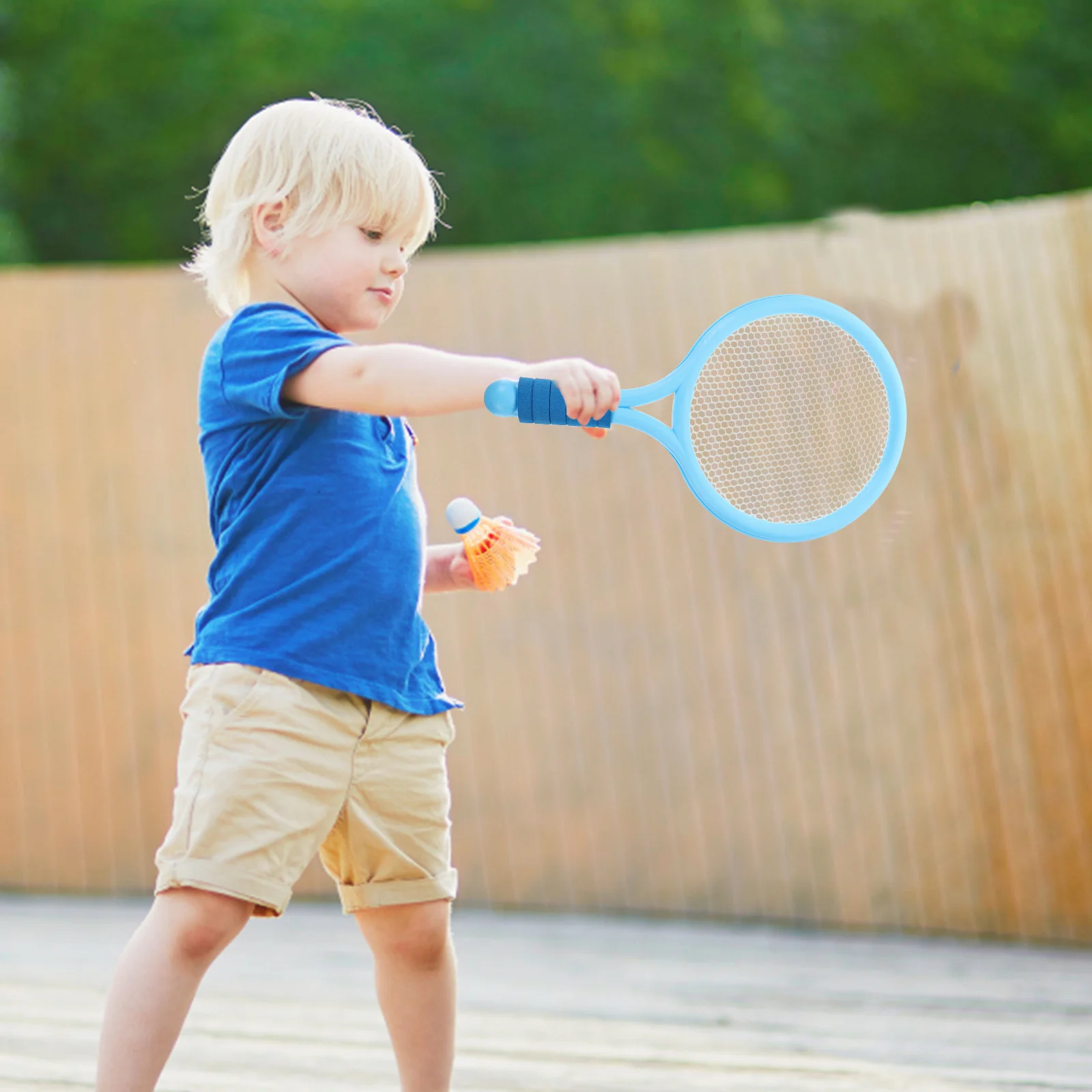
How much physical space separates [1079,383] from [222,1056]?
2400mm

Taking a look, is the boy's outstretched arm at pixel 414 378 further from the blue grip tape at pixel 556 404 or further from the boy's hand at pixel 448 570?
the boy's hand at pixel 448 570

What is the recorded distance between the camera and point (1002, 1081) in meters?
2.19

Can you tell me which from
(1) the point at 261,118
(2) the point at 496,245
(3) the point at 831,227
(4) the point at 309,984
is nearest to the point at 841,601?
(3) the point at 831,227

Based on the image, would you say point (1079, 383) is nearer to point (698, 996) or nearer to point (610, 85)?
point (698, 996)

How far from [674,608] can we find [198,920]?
239 centimetres

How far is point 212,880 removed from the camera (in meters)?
1.58

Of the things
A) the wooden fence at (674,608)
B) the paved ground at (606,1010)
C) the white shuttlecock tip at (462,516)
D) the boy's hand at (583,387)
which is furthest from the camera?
the wooden fence at (674,608)

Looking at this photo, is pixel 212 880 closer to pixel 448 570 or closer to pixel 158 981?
pixel 158 981

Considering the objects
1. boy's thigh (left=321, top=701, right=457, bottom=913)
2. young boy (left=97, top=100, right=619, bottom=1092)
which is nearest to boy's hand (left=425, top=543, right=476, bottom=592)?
young boy (left=97, top=100, right=619, bottom=1092)

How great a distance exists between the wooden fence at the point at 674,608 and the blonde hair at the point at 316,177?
2.13 metres

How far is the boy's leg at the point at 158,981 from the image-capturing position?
5.05 feet

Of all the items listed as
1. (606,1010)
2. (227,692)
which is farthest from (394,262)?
(606,1010)

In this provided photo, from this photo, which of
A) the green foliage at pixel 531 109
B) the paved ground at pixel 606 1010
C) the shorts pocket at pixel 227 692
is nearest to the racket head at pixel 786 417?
the shorts pocket at pixel 227 692

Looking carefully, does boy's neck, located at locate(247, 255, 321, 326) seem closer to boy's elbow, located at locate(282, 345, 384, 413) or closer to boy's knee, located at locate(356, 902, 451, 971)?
boy's elbow, located at locate(282, 345, 384, 413)
